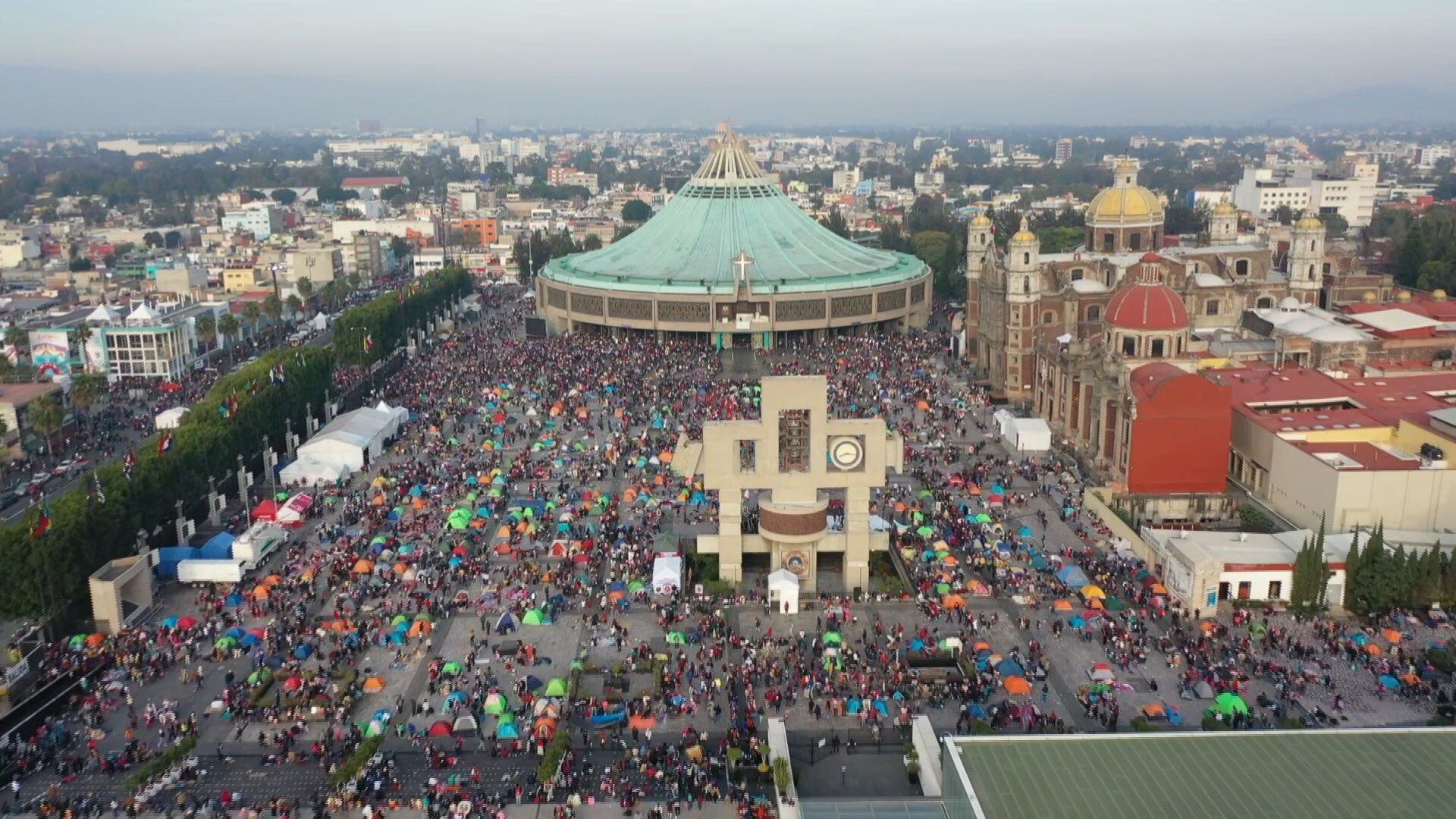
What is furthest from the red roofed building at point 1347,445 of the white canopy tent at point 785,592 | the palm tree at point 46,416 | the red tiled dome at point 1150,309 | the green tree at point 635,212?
the green tree at point 635,212

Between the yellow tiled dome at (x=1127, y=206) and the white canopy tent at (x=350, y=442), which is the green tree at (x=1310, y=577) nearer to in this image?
the white canopy tent at (x=350, y=442)

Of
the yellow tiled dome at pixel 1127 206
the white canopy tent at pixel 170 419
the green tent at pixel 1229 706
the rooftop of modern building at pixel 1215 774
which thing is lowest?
the green tent at pixel 1229 706

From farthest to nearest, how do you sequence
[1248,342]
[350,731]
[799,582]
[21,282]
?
1. [21,282]
2. [1248,342]
3. [799,582]
4. [350,731]

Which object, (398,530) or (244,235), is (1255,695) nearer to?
(398,530)

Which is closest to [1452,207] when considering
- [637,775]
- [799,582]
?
[799,582]

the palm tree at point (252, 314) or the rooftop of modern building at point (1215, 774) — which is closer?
the rooftop of modern building at point (1215, 774)

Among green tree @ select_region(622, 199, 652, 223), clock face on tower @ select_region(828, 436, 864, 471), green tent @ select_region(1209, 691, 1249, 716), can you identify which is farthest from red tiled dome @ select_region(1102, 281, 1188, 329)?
green tree @ select_region(622, 199, 652, 223)
